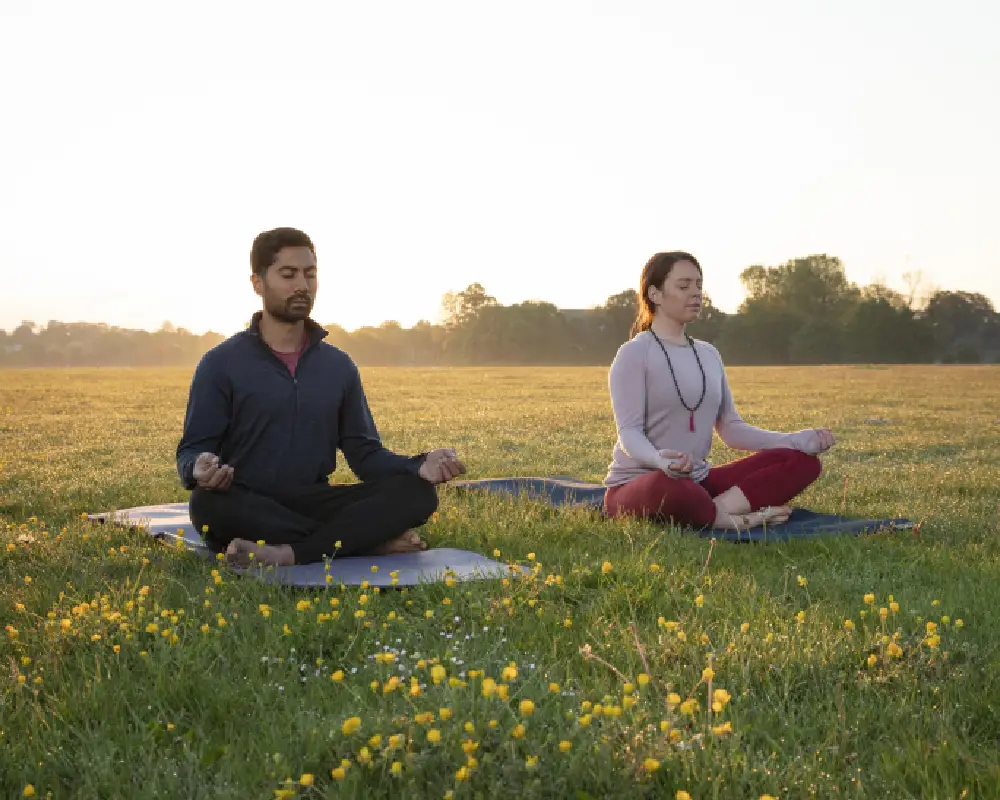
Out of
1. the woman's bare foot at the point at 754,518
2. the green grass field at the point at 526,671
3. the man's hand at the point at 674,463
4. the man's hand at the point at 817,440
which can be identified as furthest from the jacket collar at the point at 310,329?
the man's hand at the point at 817,440

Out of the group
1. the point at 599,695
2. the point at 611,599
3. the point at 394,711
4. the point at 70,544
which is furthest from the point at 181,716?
the point at 70,544

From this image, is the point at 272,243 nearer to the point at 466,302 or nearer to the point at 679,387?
the point at 679,387

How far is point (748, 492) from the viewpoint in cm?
693

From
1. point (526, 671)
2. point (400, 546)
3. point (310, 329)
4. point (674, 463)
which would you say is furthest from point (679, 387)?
point (526, 671)

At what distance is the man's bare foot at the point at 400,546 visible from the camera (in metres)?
5.75

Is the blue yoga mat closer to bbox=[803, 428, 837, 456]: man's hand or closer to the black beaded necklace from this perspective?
bbox=[803, 428, 837, 456]: man's hand

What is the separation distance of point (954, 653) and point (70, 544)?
201 inches

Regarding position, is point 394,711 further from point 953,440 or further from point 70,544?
point 953,440

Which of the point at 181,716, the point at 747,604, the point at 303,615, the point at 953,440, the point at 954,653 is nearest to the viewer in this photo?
the point at 181,716

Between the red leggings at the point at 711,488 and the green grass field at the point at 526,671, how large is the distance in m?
0.33

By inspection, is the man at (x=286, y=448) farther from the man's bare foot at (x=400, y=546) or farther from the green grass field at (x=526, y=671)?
the green grass field at (x=526, y=671)

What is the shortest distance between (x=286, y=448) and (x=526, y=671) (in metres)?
2.70

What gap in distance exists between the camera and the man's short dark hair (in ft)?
17.9

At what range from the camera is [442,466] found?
541 centimetres
